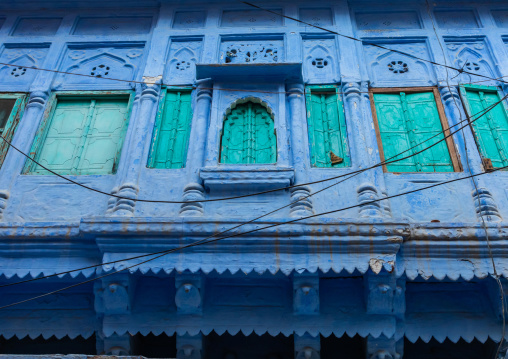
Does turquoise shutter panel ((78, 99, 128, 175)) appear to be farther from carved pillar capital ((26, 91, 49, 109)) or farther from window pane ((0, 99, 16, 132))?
window pane ((0, 99, 16, 132))

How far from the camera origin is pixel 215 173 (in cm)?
471

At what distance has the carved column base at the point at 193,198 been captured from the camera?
453 cm

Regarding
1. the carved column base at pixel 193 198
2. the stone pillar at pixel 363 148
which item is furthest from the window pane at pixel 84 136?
the stone pillar at pixel 363 148

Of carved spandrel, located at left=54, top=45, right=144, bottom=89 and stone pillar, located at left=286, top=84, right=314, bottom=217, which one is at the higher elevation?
carved spandrel, located at left=54, top=45, right=144, bottom=89

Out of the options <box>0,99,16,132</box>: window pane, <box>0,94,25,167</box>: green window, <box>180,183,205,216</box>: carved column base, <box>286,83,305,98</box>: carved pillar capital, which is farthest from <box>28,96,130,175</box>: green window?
<box>286,83,305,98</box>: carved pillar capital

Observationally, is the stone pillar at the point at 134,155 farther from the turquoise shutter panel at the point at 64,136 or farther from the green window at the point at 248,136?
the green window at the point at 248,136

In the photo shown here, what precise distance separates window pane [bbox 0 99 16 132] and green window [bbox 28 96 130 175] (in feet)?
1.51

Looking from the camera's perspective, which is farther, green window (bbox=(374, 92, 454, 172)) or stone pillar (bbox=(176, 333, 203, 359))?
green window (bbox=(374, 92, 454, 172))

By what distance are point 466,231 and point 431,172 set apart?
0.86 meters

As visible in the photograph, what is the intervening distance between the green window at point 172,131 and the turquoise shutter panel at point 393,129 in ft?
6.80

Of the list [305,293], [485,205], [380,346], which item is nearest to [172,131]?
[305,293]

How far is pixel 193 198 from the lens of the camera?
4.64 metres

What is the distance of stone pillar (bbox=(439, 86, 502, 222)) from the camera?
4.50 meters

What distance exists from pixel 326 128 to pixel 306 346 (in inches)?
91.8
